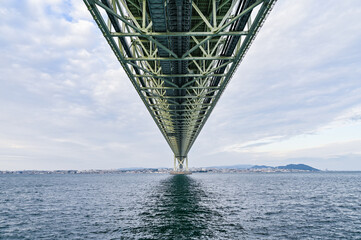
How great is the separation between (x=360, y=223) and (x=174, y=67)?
1898 centimetres

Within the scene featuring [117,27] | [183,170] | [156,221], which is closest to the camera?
[117,27]

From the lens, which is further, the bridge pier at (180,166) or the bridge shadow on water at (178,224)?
the bridge pier at (180,166)

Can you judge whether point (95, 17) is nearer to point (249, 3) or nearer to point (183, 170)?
point (249, 3)

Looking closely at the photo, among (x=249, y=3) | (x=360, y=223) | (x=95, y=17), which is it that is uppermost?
(x=249, y=3)

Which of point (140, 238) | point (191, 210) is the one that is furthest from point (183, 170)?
point (140, 238)

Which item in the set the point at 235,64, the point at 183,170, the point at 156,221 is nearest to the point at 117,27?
the point at 235,64

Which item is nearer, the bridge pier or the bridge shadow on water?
the bridge shadow on water

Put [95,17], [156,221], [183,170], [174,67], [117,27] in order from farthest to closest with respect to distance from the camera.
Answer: [183,170]
[174,67]
[156,221]
[117,27]
[95,17]

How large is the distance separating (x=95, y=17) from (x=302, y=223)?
18.9m

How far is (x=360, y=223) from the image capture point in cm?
1638

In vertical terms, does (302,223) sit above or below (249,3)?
below

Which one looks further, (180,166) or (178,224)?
(180,166)

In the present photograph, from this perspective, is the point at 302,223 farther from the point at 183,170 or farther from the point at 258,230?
the point at 183,170

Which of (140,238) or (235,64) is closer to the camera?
(140,238)
